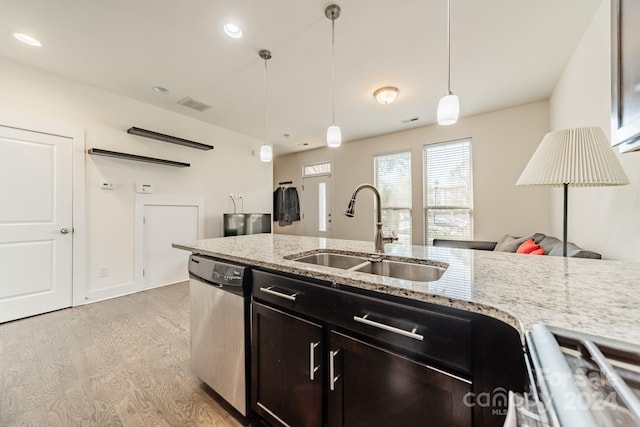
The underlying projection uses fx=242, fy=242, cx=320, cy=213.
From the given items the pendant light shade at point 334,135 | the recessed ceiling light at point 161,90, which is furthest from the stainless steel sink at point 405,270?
the recessed ceiling light at point 161,90

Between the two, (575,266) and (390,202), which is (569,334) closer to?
(575,266)

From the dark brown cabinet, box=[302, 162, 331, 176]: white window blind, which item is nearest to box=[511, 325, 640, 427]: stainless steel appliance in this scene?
the dark brown cabinet

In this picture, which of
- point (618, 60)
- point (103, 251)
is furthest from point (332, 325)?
point (103, 251)

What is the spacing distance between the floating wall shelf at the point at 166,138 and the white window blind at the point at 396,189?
3274 millimetres

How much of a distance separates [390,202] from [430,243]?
108cm

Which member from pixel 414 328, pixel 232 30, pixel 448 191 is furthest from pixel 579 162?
pixel 448 191

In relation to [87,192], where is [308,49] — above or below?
above

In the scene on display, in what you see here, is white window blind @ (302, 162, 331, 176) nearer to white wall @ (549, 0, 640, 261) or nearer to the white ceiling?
the white ceiling

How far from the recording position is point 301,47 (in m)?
2.37

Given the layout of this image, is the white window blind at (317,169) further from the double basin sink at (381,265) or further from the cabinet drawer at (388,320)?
the cabinet drawer at (388,320)

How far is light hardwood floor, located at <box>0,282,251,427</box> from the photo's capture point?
1.41 m

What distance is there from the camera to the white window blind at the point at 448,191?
4.08 m

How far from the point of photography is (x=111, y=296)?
10.6 feet

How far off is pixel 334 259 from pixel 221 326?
78 cm
